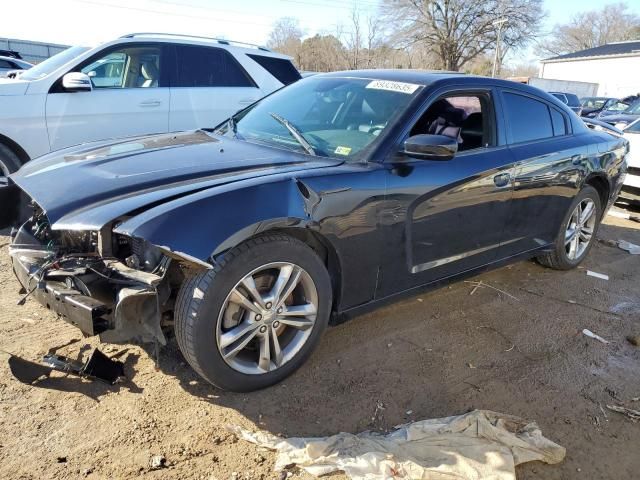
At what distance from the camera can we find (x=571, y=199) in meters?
4.61

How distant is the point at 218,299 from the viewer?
8.13 feet

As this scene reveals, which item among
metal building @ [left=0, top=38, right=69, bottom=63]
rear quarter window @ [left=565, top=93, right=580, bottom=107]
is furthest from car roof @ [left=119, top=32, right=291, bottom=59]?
metal building @ [left=0, top=38, right=69, bottom=63]

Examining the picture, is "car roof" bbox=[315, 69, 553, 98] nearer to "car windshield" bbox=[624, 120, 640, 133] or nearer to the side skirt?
the side skirt

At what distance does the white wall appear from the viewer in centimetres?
4259

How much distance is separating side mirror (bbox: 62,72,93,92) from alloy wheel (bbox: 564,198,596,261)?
16.4 feet

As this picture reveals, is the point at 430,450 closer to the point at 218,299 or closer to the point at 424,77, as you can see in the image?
the point at 218,299

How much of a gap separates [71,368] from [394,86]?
258 centimetres

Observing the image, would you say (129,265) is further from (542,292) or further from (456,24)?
(456,24)

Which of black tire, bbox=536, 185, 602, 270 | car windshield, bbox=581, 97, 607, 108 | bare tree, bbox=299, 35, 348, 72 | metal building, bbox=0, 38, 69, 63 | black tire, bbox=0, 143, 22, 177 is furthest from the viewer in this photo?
bare tree, bbox=299, 35, 348, 72

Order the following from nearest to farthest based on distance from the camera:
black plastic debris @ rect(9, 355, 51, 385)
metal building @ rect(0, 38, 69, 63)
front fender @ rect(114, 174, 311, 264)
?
front fender @ rect(114, 174, 311, 264), black plastic debris @ rect(9, 355, 51, 385), metal building @ rect(0, 38, 69, 63)

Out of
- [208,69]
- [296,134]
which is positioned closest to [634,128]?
[208,69]

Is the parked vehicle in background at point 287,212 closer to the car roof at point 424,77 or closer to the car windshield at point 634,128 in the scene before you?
the car roof at point 424,77

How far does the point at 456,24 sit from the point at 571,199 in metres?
42.7

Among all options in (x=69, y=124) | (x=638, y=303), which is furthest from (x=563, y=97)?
(x=69, y=124)
